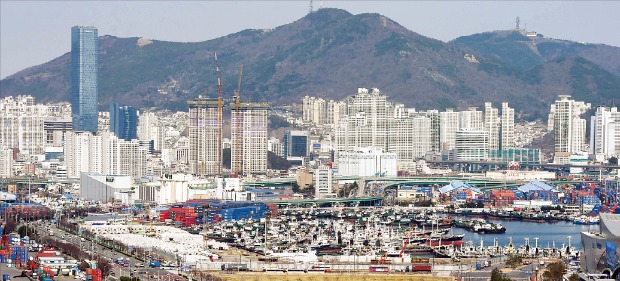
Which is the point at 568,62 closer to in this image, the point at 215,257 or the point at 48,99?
the point at 48,99

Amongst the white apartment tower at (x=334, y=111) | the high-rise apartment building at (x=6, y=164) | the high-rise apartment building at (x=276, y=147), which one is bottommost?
the high-rise apartment building at (x=6, y=164)

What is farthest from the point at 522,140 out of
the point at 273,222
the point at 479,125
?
the point at 273,222

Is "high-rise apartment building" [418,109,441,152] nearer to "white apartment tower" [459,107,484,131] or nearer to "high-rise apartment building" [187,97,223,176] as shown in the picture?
"white apartment tower" [459,107,484,131]

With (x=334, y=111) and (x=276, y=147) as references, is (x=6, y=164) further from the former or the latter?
(x=334, y=111)

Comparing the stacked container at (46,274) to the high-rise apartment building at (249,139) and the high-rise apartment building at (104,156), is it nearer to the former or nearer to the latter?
the high-rise apartment building at (104,156)

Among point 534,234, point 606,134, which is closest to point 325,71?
point 606,134

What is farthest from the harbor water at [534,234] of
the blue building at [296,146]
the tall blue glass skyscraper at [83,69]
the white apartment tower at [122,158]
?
the tall blue glass skyscraper at [83,69]

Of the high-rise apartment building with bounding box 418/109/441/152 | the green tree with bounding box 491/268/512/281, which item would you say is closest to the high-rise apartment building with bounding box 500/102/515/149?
the high-rise apartment building with bounding box 418/109/441/152
